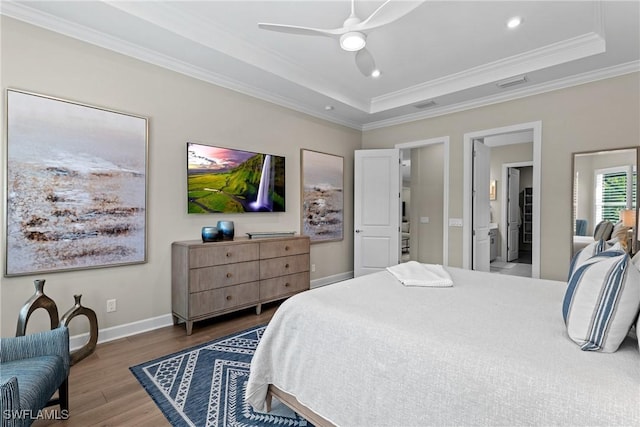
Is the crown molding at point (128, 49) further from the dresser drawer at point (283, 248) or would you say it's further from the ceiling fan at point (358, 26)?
the dresser drawer at point (283, 248)

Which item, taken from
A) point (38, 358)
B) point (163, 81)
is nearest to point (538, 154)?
point (163, 81)

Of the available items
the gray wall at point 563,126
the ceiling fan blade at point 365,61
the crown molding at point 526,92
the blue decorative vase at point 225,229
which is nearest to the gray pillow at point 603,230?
the gray wall at point 563,126

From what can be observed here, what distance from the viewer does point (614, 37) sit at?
273 centimetres

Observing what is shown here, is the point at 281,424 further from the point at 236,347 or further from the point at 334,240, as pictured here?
the point at 334,240

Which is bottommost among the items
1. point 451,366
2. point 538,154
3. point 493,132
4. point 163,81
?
point 451,366

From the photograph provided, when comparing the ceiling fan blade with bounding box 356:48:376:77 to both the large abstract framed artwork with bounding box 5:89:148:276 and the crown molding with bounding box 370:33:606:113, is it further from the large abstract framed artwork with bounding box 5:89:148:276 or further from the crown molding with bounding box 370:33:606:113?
the large abstract framed artwork with bounding box 5:89:148:276

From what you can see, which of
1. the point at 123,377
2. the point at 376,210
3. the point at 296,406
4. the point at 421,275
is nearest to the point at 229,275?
the point at 123,377

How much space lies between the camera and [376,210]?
4922 millimetres

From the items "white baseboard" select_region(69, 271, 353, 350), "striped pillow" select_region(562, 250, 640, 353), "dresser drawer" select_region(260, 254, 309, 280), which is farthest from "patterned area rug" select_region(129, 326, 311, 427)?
"striped pillow" select_region(562, 250, 640, 353)

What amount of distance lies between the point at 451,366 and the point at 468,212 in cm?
355

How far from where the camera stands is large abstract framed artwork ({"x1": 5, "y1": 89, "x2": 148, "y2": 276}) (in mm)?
2303

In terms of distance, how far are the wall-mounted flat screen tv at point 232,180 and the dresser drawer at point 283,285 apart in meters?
0.89

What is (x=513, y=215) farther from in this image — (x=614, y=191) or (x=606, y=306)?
(x=606, y=306)

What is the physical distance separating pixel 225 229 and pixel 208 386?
5.32 feet
